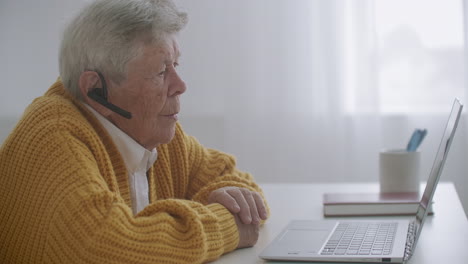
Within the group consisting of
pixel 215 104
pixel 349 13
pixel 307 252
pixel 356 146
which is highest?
pixel 349 13

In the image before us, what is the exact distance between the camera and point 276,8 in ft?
10.9

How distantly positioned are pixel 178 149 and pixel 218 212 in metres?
0.35

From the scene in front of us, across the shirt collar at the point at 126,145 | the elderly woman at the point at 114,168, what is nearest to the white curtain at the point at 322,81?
the elderly woman at the point at 114,168

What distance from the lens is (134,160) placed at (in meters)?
1.26

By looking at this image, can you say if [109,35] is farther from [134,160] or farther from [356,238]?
[356,238]

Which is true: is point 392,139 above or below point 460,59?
below

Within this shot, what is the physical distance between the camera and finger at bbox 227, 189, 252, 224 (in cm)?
120

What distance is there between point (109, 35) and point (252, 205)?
1.40 ft

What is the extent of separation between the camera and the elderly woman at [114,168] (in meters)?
0.94

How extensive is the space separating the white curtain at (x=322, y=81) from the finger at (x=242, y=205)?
6.92ft

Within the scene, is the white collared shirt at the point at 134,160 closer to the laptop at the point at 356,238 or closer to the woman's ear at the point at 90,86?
the woman's ear at the point at 90,86

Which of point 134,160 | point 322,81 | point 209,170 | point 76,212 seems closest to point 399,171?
point 209,170

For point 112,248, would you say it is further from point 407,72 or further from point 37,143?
point 407,72

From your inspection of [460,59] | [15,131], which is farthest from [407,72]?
[15,131]
